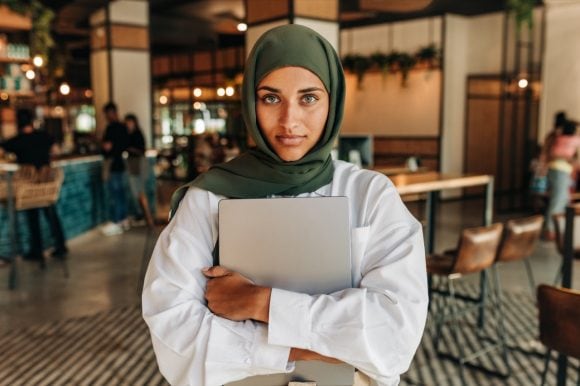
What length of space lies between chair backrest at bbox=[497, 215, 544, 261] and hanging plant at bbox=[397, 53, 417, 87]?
7.18m

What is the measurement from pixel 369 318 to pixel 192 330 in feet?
1.12

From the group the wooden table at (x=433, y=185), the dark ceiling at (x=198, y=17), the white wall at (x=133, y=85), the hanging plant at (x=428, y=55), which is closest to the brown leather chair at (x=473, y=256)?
the wooden table at (x=433, y=185)

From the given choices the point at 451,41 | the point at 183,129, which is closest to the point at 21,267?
the point at 451,41

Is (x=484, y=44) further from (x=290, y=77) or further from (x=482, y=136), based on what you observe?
(x=290, y=77)

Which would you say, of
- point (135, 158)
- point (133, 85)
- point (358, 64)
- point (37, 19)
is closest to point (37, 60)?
point (37, 19)

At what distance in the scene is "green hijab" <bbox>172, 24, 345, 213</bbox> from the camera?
1.14m

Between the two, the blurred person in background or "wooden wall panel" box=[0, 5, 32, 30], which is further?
"wooden wall panel" box=[0, 5, 32, 30]

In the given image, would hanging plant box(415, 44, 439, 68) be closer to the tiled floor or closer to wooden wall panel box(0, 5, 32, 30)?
the tiled floor

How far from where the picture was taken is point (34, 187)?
Answer: 4.95m

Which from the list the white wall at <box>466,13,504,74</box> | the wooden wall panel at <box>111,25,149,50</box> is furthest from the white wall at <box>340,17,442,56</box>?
the wooden wall panel at <box>111,25,149,50</box>

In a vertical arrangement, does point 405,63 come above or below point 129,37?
below

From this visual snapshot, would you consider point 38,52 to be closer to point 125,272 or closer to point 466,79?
point 125,272

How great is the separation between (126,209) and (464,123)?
6400 mm

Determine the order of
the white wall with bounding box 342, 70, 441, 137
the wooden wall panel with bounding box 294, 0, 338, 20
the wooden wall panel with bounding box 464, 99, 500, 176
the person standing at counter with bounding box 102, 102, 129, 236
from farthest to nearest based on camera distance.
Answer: the wooden wall panel with bounding box 464, 99, 500, 176 < the white wall with bounding box 342, 70, 441, 137 < the person standing at counter with bounding box 102, 102, 129, 236 < the wooden wall panel with bounding box 294, 0, 338, 20
